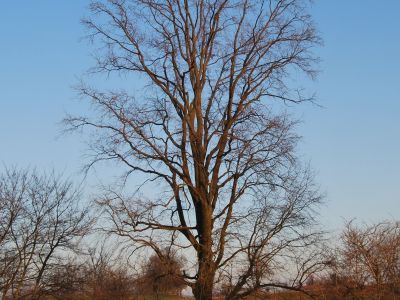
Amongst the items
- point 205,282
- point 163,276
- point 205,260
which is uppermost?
point 205,260

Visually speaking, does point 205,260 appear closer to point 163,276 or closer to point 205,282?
point 205,282

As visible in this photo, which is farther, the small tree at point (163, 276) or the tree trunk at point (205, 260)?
the small tree at point (163, 276)

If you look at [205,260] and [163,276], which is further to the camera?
[163,276]

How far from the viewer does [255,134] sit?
48.4 ft

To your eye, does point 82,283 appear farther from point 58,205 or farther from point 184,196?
point 184,196

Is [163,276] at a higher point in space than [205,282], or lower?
higher

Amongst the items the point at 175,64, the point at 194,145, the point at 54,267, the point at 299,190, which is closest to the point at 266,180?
the point at 299,190

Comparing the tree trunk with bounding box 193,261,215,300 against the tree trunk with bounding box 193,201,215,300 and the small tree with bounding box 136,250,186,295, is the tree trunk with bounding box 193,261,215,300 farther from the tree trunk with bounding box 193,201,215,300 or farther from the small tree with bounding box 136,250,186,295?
the small tree with bounding box 136,250,186,295

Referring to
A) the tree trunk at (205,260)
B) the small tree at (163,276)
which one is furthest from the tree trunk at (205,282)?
the small tree at (163,276)

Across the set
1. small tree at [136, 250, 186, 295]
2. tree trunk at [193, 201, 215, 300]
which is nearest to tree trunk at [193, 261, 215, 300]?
tree trunk at [193, 201, 215, 300]

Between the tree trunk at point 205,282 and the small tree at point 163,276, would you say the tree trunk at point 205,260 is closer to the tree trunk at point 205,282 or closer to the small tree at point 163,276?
the tree trunk at point 205,282

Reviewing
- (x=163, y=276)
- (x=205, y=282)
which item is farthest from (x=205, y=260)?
(x=163, y=276)

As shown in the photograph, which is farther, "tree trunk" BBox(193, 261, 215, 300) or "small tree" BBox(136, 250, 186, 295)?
"small tree" BBox(136, 250, 186, 295)

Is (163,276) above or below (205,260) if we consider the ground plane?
below
